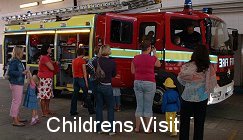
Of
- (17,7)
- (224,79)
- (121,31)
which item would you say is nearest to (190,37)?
(224,79)

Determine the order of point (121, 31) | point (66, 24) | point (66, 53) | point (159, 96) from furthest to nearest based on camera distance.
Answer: point (66, 53) → point (66, 24) → point (121, 31) → point (159, 96)

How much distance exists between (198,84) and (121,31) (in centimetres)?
444

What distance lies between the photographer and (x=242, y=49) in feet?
42.0

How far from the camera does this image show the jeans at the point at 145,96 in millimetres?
6332

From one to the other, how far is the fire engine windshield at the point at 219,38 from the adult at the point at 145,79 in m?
2.47

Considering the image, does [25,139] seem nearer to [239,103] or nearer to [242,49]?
[239,103]

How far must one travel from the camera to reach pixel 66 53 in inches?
412

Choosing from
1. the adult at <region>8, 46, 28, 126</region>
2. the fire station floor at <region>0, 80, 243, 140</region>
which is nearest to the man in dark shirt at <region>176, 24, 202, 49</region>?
the fire station floor at <region>0, 80, 243, 140</region>

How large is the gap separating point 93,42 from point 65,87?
6.60 feet

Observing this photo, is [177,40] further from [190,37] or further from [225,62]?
[225,62]

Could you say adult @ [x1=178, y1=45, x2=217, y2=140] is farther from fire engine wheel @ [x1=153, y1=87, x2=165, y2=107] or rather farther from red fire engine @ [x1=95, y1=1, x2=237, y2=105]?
fire engine wheel @ [x1=153, y1=87, x2=165, y2=107]

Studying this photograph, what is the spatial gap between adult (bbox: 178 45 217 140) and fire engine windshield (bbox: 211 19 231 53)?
3314 millimetres

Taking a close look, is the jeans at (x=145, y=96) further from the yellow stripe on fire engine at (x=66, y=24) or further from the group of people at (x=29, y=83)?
the yellow stripe on fire engine at (x=66, y=24)

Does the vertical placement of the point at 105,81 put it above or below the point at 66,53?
below
